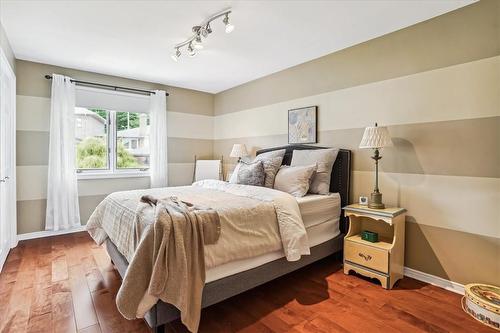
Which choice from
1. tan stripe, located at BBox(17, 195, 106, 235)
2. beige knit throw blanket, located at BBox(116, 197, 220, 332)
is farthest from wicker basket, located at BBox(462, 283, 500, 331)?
tan stripe, located at BBox(17, 195, 106, 235)

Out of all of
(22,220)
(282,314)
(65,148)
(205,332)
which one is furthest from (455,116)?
(22,220)

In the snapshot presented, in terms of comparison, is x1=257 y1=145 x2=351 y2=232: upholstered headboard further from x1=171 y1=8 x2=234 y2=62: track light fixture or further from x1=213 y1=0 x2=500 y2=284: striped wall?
x1=171 y1=8 x2=234 y2=62: track light fixture

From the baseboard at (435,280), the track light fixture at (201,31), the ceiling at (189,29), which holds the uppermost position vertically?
the ceiling at (189,29)

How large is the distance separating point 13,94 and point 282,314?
4.03 m

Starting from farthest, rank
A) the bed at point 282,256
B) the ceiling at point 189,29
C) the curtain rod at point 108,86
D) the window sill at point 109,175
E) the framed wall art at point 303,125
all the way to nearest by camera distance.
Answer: the window sill at point 109,175 < the curtain rod at point 108,86 < the framed wall art at point 303,125 < the ceiling at point 189,29 < the bed at point 282,256

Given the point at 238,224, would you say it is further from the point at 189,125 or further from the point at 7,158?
the point at 189,125

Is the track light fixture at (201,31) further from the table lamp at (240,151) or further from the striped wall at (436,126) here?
the table lamp at (240,151)

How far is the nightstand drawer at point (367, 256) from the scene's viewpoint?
239 centimetres

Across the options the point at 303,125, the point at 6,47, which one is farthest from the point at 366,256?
the point at 6,47

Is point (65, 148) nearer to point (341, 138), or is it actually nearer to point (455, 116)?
point (341, 138)

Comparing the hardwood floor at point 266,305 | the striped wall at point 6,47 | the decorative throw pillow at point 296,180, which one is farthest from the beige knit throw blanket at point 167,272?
the striped wall at point 6,47

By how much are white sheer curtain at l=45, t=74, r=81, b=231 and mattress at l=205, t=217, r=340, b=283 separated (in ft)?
10.2

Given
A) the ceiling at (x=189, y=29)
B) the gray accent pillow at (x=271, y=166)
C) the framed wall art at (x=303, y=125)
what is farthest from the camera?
the framed wall art at (x=303, y=125)

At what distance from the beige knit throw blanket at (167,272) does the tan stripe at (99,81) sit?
341cm
